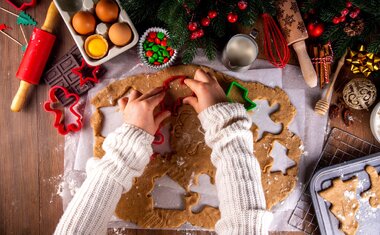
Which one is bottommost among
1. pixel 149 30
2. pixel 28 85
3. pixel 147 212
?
pixel 147 212

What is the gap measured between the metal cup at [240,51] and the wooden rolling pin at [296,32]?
10cm

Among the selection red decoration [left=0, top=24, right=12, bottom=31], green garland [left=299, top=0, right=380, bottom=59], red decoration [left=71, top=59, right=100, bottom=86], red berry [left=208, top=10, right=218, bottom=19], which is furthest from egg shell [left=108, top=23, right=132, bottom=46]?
green garland [left=299, top=0, right=380, bottom=59]

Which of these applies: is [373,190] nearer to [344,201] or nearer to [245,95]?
[344,201]

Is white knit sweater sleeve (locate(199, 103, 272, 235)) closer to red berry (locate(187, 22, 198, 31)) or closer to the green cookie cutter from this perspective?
the green cookie cutter

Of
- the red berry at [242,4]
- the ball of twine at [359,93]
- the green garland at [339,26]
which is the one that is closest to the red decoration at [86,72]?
the red berry at [242,4]

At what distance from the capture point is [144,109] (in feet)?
3.10

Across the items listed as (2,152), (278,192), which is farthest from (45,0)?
(278,192)

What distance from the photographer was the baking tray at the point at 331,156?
1014 millimetres

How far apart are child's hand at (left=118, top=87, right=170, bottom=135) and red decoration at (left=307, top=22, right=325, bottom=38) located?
17.1 inches

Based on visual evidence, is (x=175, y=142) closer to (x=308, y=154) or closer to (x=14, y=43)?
(x=308, y=154)

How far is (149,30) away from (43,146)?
0.45m

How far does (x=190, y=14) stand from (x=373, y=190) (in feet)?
2.27

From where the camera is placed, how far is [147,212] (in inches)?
39.6

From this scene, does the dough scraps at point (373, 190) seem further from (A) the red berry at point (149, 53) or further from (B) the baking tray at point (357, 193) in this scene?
(A) the red berry at point (149, 53)
